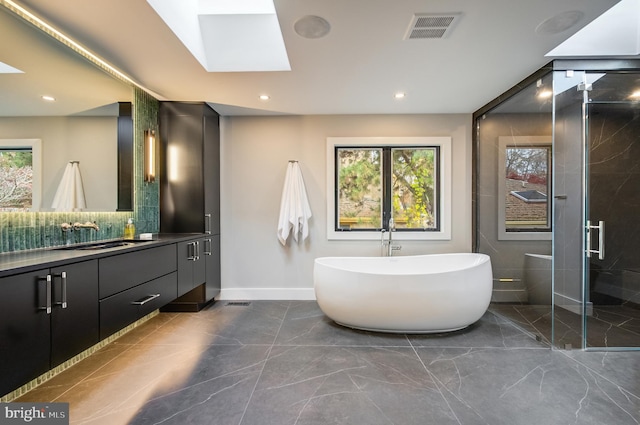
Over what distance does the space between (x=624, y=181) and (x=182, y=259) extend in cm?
421

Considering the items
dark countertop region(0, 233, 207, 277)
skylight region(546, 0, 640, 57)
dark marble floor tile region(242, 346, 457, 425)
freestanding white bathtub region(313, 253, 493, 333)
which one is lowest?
dark marble floor tile region(242, 346, 457, 425)

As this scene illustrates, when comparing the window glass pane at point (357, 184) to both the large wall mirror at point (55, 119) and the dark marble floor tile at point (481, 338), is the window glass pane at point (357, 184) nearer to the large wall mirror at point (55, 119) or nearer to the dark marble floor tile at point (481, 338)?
the dark marble floor tile at point (481, 338)

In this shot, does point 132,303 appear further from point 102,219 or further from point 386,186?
A: point 386,186

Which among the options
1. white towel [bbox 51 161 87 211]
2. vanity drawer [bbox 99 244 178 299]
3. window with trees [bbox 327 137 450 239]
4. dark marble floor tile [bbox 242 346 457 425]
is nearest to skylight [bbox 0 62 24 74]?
white towel [bbox 51 161 87 211]

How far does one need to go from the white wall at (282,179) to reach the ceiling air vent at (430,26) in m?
1.65

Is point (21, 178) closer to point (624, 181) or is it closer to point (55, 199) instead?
point (55, 199)

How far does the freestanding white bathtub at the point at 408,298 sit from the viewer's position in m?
2.41

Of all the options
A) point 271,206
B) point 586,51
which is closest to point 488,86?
point 586,51

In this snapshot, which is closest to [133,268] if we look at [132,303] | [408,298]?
[132,303]

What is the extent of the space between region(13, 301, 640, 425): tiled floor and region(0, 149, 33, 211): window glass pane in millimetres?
1172

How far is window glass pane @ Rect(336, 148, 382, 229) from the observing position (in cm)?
366

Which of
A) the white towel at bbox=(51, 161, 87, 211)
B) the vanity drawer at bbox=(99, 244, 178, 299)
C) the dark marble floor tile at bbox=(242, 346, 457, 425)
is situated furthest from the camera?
the white towel at bbox=(51, 161, 87, 211)

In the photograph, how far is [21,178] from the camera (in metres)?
1.76

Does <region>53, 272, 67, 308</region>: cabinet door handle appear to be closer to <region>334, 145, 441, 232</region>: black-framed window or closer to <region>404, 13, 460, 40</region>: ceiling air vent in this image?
<region>404, 13, 460, 40</region>: ceiling air vent
